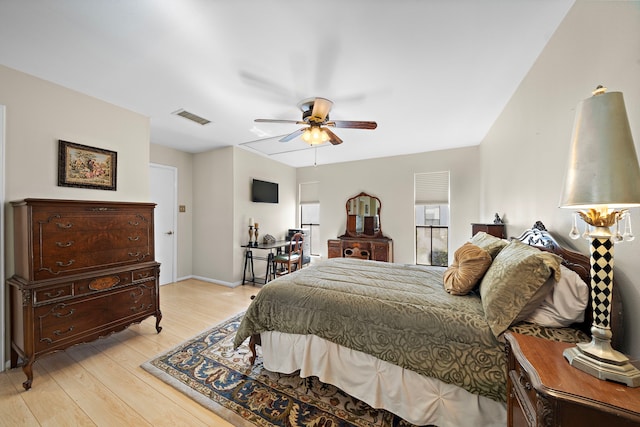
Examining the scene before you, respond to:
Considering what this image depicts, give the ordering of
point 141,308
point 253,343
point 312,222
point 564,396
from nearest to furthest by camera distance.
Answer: point 564,396
point 253,343
point 141,308
point 312,222

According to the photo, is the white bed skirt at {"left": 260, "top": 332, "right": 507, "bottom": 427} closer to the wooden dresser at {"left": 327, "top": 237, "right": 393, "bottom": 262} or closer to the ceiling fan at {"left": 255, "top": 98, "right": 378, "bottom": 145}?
the ceiling fan at {"left": 255, "top": 98, "right": 378, "bottom": 145}

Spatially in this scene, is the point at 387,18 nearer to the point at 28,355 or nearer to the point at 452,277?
the point at 452,277

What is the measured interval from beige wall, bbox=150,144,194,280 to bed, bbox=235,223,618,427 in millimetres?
3219

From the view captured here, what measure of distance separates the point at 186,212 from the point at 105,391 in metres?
3.29

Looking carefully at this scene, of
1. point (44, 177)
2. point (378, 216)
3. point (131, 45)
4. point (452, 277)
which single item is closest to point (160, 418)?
point (452, 277)

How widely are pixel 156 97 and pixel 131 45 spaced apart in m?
0.82

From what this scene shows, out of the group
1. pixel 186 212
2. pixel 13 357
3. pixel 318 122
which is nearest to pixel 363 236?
pixel 318 122

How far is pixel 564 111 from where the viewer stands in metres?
1.50

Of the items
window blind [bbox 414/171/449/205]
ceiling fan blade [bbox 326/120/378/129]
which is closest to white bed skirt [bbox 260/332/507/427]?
ceiling fan blade [bbox 326/120/378/129]

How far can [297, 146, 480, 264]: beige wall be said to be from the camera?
4.31 m

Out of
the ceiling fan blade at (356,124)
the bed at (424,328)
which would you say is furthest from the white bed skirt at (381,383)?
the ceiling fan blade at (356,124)

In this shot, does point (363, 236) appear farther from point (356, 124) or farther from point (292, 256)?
point (356, 124)

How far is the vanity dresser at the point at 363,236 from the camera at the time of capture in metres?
4.76

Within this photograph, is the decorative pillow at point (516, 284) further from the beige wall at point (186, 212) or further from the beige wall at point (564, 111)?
the beige wall at point (186, 212)
